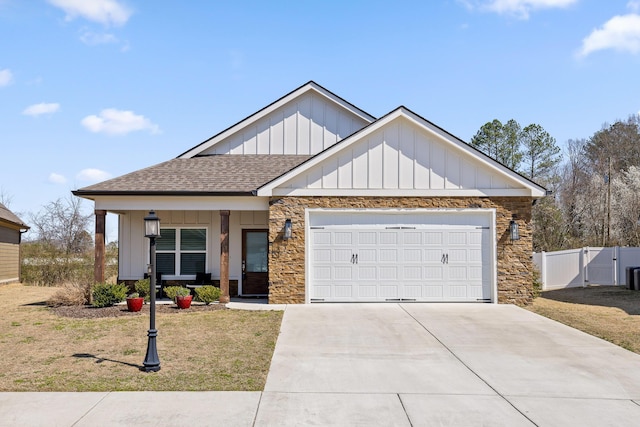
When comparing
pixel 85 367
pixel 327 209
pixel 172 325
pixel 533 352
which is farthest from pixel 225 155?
pixel 533 352

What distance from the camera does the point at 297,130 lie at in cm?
1867

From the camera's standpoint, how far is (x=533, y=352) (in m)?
8.88

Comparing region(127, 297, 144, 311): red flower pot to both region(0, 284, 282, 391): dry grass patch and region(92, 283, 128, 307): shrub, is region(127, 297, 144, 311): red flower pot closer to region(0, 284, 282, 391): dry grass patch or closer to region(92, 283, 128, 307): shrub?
region(0, 284, 282, 391): dry grass patch

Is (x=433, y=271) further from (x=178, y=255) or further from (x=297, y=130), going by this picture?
(x=178, y=255)

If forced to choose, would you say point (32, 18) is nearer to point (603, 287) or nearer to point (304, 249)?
point (304, 249)

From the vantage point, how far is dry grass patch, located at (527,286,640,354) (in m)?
10.7

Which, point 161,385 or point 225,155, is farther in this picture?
point 225,155

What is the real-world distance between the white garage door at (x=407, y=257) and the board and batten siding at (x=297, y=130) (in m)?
4.90

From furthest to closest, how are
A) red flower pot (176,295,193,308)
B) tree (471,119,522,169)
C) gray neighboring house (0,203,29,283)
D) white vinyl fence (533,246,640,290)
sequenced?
1. tree (471,119,522,169)
2. gray neighboring house (0,203,29,283)
3. white vinyl fence (533,246,640,290)
4. red flower pot (176,295,193,308)

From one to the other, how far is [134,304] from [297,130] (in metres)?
8.63

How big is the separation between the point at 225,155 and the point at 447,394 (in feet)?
44.7

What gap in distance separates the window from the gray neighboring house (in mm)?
11144

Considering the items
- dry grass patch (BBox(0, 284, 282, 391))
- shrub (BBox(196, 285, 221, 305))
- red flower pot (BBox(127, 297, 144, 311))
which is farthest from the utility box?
red flower pot (BBox(127, 297, 144, 311))

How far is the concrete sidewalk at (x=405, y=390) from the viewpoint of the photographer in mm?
5602
